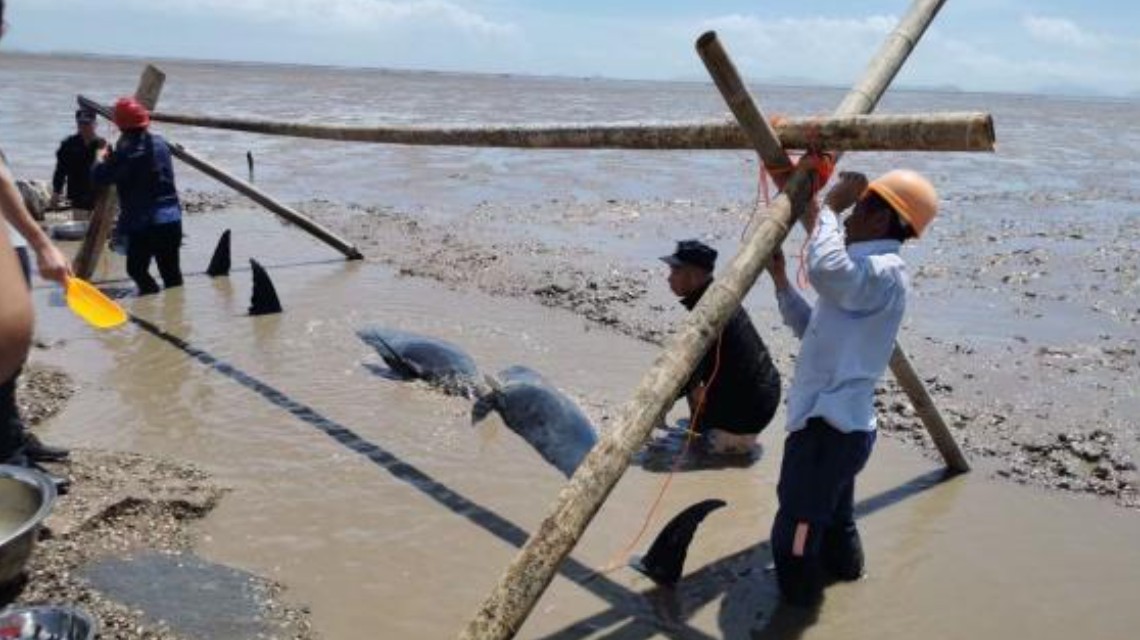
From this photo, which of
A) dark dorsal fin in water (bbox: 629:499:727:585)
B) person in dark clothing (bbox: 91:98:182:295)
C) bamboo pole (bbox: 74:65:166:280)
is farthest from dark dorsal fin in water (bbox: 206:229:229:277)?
dark dorsal fin in water (bbox: 629:499:727:585)

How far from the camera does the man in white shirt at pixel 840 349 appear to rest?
11.5 ft

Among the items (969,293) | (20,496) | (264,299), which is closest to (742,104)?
(20,496)

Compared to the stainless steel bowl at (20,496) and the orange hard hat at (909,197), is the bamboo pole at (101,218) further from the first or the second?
the orange hard hat at (909,197)

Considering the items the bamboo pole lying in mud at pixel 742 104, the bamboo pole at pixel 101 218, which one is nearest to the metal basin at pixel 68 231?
the bamboo pole at pixel 101 218

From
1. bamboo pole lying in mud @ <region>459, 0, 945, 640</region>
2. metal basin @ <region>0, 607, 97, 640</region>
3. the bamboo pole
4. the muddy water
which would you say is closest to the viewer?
bamboo pole lying in mud @ <region>459, 0, 945, 640</region>

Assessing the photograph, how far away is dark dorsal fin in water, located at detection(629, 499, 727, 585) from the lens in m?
3.94

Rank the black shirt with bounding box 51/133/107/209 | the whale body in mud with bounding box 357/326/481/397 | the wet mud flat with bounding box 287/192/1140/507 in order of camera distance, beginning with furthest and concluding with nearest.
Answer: the black shirt with bounding box 51/133/107/209
the whale body in mud with bounding box 357/326/481/397
the wet mud flat with bounding box 287/192/1140/507

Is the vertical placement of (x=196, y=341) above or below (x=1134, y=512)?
below

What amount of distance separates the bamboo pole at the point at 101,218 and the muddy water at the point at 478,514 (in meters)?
1.79

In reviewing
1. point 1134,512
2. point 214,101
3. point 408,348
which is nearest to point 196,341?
point 408,348

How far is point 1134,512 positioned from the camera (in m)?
4.83

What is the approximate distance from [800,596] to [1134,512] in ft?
6.88

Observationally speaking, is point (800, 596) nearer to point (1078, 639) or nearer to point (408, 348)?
point (1078, 639)

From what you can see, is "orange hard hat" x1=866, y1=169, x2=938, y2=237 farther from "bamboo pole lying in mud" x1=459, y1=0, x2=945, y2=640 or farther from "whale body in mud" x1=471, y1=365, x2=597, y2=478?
"whale body in mud" x1=471, y1=365, x2=597, y2=478
